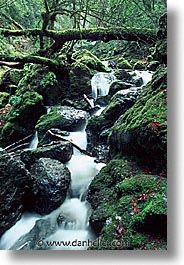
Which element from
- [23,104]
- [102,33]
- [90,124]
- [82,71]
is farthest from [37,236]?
[82,71]

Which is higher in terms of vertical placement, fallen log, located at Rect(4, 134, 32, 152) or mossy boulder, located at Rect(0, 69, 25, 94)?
mossy boulder, located at Rect(0, 69, 25, 94)

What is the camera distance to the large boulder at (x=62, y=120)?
Result: 2908 millimetres

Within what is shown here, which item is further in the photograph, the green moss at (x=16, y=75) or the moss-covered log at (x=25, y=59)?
the green moss at (x=16, y=75)

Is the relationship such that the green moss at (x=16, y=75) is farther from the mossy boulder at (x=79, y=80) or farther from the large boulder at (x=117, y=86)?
the large boulder at (x=117, y=86)

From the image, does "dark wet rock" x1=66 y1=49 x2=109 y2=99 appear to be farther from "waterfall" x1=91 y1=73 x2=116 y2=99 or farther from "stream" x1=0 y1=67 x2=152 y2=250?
"stream" x1=0 y1=67 x2=152 y2=250

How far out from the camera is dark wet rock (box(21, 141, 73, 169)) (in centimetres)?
252

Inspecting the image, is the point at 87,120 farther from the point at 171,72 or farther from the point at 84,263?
the point at 84,263

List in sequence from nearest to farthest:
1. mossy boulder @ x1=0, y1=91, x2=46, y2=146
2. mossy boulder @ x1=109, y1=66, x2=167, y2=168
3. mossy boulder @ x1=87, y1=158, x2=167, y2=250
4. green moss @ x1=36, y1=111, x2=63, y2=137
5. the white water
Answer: mossy boulder @ x1=87, y1=158, x2=167, y2=250 < the white water < mossy boulder @ x1=109, y1=66, x2=167, y2=168 < mossy boulder @ x1=0, y1=91, x2=46, y2=146 < green moss @ x1=36, y1=111, x2=63, y2=137

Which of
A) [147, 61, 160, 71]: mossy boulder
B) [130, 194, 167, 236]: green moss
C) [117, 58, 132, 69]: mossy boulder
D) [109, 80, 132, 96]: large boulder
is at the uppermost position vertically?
[117, 58, 132, 69]: mossy boulder

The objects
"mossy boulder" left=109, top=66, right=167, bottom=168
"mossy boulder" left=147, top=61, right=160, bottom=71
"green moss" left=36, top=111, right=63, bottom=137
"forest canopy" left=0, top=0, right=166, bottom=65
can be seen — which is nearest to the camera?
"mossy boulder" left=109, top=66, right=167, bottom=168

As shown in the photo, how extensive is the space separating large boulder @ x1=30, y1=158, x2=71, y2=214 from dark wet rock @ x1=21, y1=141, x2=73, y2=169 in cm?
5

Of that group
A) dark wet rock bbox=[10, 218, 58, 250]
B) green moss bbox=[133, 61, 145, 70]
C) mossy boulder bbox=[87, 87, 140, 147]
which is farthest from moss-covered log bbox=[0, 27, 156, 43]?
dark wet rock bbox=[10, 218, 58, 250]

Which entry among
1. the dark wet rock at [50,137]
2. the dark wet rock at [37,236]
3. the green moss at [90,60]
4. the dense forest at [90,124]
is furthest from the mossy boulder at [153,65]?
the dark wet rock at [37,236]

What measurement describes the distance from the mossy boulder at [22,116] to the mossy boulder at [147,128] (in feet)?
2.79
